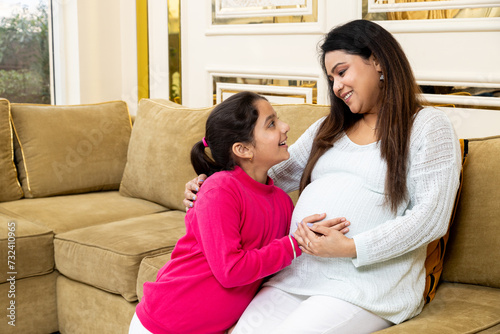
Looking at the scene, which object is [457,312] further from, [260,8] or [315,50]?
[260,8]

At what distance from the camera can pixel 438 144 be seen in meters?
1.42

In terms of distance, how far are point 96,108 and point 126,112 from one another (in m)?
0.16

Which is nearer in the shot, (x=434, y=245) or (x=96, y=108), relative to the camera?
(x=434, y=245)

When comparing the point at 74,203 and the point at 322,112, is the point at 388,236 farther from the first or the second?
the point at 74,203

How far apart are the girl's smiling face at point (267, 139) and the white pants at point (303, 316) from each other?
34 cm

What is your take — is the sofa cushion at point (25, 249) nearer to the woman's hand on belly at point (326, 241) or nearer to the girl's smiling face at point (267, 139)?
the girl's smiling face at point (267, 139)

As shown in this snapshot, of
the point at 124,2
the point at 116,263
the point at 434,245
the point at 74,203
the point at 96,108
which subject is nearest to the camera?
the point at 434,245

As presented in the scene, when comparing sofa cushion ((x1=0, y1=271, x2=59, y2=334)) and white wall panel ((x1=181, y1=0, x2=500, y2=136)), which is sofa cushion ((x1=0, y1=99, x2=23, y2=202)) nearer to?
sofa cushion ((x1=0, y1=271, x2=59, y2=334))

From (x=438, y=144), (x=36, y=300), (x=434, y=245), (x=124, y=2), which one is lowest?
(x=36, y=300)

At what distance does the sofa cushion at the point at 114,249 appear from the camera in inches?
81.7

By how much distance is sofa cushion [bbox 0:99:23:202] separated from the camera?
276cm

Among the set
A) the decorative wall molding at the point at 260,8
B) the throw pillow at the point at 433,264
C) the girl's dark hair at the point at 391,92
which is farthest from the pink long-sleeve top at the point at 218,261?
the decorative wall molding at the point at 260,8

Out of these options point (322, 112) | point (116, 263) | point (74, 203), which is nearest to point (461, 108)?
point (322, 112)

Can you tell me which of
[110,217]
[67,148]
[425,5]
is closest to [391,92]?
[425,5]
